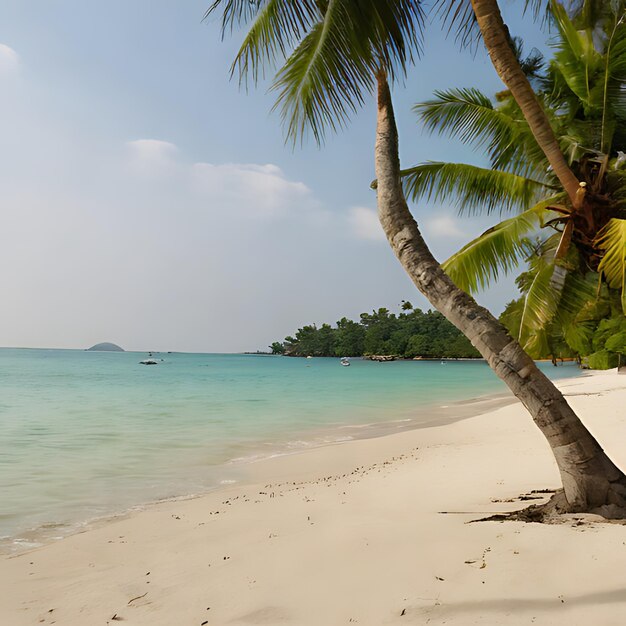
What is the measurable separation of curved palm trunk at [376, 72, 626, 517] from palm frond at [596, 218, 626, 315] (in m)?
1.89

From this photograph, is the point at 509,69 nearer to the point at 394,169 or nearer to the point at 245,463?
the point at 394,169

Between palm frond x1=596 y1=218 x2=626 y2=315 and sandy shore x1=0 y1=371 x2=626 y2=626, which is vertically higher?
palm frond x1=596 y1=218 x2=626 y2=315

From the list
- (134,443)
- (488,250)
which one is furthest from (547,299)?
(134,443)

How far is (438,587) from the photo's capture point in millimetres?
2932

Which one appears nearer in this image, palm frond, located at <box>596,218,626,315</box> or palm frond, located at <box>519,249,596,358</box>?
palm frond, located at <box>596,218,626,315</box>

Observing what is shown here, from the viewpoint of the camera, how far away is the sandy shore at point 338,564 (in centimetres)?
277

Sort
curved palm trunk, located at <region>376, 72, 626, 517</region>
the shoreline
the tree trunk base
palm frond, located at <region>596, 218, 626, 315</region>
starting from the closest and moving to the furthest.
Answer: the tree trunk base → curved palm trunk, located at <region>376, 72, 626, 517</region> → palm frond, located at <region>596, 218, 626, 315</region> → the shoreline

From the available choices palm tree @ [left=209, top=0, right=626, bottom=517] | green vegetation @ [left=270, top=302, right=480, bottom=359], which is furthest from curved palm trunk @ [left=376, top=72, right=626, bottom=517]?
green vegetation @ [left=270, top=302, right=480, bottom=359]

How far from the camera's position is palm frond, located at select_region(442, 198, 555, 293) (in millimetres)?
8211

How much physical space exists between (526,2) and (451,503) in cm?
559

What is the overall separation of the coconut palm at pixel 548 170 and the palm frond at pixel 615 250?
69 cm

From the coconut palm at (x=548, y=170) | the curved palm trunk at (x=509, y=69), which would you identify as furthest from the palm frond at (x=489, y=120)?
the curved palm trunk at (x=509, y=69)

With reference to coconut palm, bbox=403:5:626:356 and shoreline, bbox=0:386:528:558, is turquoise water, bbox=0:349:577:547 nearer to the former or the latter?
shoreline, bbox=0:386:528:558

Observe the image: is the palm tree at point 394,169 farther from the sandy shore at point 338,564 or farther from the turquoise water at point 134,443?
the turquoise water at point 134,443
